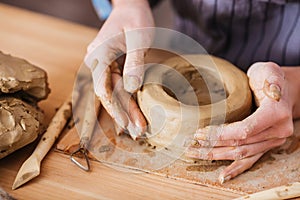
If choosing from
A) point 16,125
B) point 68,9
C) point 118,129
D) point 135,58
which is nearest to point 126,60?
point 135,58

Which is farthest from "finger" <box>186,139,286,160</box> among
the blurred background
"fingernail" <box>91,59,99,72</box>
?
the blurred background

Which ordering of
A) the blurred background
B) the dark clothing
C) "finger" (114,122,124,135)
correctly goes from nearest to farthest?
"finger" (114,122,124,135)
the dark clothing
the blurred background

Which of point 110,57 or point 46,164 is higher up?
point 110,57

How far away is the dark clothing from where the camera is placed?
1086 mm

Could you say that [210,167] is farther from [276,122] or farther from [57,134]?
[57,134]

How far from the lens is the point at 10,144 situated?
873 mm

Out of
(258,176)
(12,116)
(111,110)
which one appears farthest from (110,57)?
(258,176)

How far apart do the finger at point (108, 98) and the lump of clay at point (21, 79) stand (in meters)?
0.10

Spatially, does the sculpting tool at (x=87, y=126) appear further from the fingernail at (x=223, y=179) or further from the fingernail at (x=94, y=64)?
the fingernail at (x=223, y=179)

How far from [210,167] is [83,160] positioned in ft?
0.71

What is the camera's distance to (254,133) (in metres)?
0.88

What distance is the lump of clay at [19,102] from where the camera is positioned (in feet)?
2.86

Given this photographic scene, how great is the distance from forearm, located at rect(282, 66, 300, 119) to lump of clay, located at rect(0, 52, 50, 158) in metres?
0.44

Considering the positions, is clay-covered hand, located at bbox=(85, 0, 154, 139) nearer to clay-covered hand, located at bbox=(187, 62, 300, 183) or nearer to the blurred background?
clay-covered hand, located at bbox=(187, 62, 300, 183)
